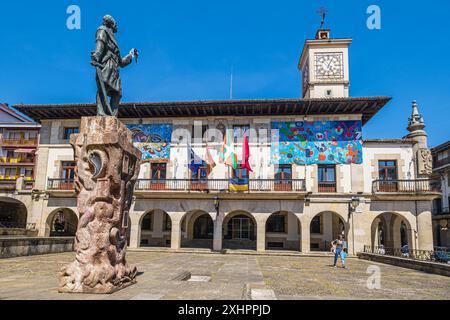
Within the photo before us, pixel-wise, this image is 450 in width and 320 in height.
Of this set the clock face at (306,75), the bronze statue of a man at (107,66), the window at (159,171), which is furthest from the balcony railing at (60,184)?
the clock face at (306,75)

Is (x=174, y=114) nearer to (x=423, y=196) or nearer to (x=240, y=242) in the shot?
(x=240, y=242)

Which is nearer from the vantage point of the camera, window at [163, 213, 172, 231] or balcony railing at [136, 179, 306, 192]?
balcony railing at [136, 179, 306, 192]

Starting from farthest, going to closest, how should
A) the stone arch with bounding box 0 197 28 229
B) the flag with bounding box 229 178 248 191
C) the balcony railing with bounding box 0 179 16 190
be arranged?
the stone arch with bounding box 0 197 28 229 → the balcony railing with bounding box 0 179 16 190 → the flag with bounding box 229 178 248 191

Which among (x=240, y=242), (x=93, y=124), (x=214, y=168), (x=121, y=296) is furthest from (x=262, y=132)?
(x=121, y=296)

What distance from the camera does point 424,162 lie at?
20.6 meters

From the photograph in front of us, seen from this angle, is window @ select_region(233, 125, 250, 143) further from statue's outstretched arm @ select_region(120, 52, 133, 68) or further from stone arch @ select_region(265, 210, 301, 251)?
statue's outstretched arm @ select_region(120, 52, 133, 68)

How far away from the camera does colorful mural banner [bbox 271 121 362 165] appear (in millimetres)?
21500

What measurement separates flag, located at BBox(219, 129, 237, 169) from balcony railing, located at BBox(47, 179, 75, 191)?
1052 cm

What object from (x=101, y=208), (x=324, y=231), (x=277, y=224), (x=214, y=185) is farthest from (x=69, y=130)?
(x=101, y=208)

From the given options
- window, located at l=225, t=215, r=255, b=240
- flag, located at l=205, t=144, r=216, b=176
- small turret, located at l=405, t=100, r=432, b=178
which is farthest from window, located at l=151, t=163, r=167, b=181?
small turret, located at l=405, t=100, r=432, b=178

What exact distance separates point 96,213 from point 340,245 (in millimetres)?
10938

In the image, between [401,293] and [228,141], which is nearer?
[401,293]

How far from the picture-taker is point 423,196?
797 inches
